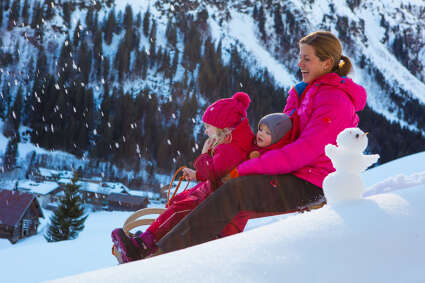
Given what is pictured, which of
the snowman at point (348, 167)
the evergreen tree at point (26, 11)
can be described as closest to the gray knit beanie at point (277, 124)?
the snowman at point (348, 167)

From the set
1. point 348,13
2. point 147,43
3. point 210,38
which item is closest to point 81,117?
point 147,43

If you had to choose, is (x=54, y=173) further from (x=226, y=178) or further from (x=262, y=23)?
(x=262, y=23)

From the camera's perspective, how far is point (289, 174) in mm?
1983

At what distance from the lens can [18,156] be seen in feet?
160

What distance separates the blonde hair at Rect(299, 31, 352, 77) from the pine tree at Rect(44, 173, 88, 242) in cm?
2384

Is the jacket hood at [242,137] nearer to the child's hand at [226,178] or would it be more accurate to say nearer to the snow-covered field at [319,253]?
the child's hand at [226,178]

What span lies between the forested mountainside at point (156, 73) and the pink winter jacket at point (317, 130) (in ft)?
149

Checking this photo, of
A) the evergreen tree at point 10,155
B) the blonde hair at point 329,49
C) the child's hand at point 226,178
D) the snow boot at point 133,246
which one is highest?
the evergreen tree at point 10,155

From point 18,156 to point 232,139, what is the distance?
53.3 meters

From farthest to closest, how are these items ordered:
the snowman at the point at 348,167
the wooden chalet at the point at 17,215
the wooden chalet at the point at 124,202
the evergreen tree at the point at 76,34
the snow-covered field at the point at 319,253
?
the evergreen tree at the point at 76,34 < the wooden chalet at the point at 124,202 < the wooden chalet at the point at 17,215 < the snowman at the point at 348,167 < the snow-covered field at the point at 319,253

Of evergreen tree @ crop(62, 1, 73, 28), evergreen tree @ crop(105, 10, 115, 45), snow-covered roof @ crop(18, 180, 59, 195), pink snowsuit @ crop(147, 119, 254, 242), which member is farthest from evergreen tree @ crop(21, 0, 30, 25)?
pink snowsuit @ crop(147, 119, 254, 242)

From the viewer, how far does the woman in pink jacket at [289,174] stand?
1.81 meters

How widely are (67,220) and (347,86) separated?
81.0 feet

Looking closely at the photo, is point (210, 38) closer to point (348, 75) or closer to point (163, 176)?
point (163, 176)
